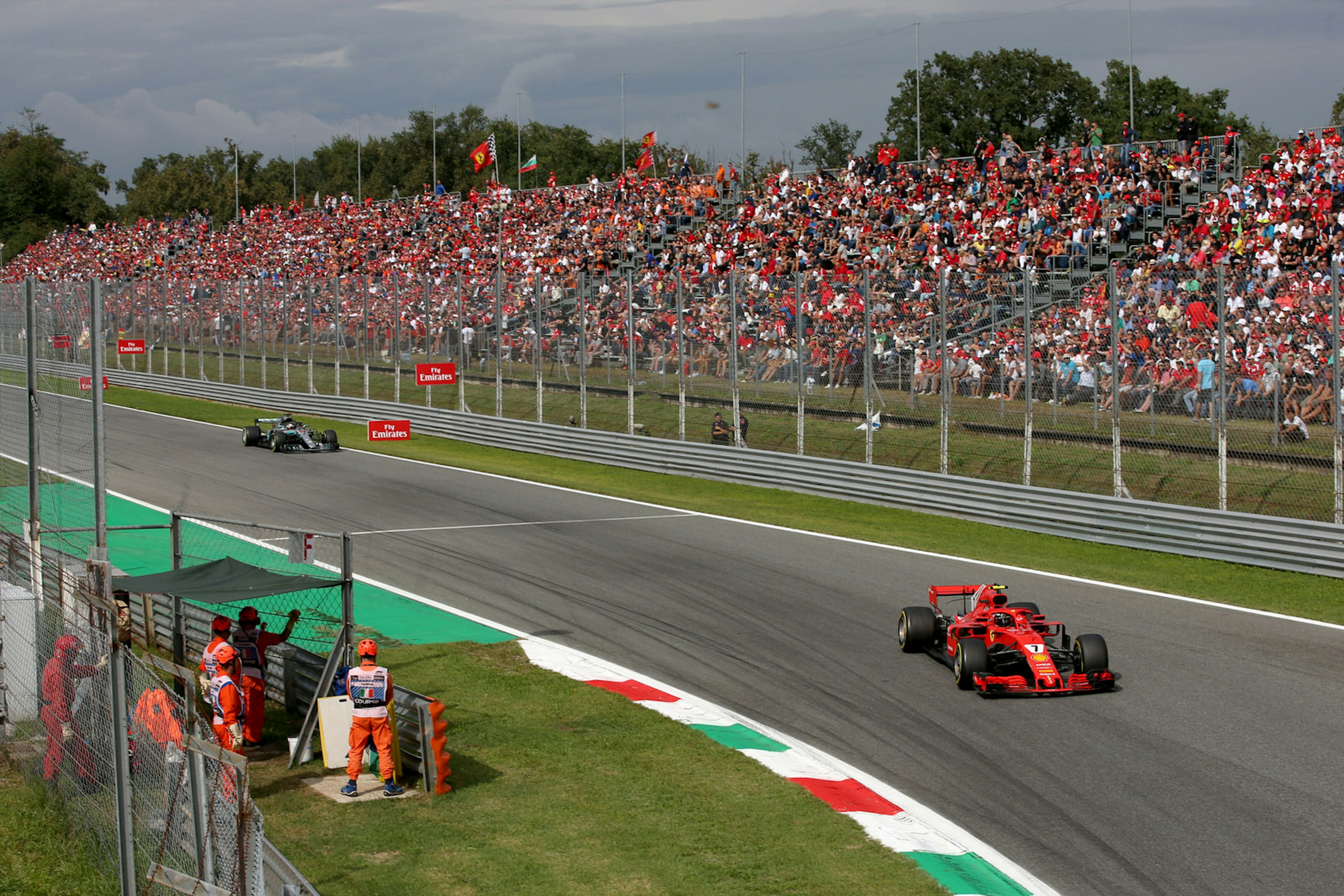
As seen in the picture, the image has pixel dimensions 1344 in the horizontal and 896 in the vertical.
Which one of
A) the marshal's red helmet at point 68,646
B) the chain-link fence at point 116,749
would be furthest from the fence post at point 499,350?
the marshal's red helmet at point 68,646

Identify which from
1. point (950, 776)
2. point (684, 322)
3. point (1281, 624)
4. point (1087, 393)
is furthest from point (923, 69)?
point (950, 776)

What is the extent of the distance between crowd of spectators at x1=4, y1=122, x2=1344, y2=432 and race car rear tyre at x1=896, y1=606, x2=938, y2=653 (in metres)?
6.76

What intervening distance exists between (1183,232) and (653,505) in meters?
13.7

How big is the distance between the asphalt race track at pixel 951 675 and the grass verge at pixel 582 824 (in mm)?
1009

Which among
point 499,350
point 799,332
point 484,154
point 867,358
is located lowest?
point 867,358

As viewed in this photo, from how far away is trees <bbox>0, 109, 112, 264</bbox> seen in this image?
402 feet

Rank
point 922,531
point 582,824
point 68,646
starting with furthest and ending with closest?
point 922,531, point 68,646, point 582,824

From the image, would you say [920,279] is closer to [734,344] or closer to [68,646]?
[734,344]

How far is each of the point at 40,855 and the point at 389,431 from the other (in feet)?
79.3

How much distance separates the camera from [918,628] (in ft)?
39.9

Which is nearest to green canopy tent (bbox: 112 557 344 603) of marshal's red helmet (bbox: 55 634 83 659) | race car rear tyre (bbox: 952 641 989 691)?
marshal's red helmet (bbox: 55 634 83 659)

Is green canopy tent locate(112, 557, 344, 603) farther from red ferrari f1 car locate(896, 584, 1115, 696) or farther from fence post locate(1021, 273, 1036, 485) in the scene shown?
fence post locate(1021, 273, 1036, 485)

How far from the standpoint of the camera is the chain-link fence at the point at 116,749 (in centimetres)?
540

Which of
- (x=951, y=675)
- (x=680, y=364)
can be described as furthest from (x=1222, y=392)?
(x=680, y=364)
